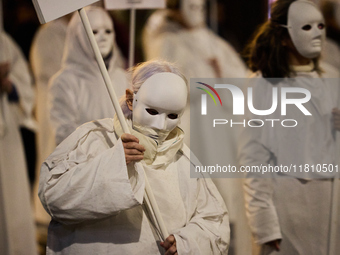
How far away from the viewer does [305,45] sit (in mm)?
2598

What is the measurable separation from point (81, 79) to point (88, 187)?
1.48 metres

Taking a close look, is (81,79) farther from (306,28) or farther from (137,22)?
(306,28)

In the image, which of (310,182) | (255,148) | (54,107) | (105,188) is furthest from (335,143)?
(54,107)

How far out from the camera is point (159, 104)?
1778 mm

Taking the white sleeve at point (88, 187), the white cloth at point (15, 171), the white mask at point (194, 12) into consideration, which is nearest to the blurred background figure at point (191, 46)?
the white mask at point (194, 12)

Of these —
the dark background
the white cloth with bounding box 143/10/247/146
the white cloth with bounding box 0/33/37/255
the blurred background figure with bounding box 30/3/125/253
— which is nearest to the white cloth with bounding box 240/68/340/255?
the dark background

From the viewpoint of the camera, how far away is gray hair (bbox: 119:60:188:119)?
187cm

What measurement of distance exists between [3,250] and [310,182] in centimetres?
223

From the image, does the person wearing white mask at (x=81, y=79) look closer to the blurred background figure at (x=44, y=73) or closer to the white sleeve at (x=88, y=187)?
the blurred background figure at (x=44, y=73)

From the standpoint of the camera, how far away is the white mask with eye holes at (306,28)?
2.58m

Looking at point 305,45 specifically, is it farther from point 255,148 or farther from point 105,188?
point 105,188

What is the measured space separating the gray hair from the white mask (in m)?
1.84

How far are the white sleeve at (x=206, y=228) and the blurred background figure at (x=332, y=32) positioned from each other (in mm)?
1295

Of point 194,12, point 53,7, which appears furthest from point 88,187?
point 194,12
